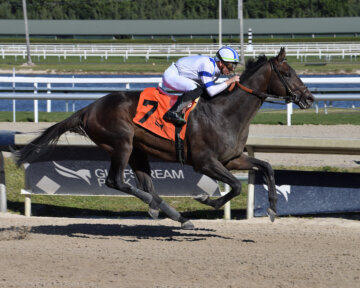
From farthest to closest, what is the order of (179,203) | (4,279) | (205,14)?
(205,14), (179,203), (4,279)

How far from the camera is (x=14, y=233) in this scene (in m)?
6.00

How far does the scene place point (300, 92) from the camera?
584cm

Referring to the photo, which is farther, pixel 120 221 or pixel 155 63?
pixel 155 63

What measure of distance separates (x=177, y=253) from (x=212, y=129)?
3.62 feet

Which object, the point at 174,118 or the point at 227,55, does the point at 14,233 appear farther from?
the point at 227,55

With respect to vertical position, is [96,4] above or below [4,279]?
above

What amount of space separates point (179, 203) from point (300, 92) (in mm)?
2290

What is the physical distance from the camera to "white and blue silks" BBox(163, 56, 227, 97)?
569 centimetres

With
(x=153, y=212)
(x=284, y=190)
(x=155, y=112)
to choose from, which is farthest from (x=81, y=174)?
(x=284, y=190)

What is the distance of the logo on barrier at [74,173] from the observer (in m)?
7.10

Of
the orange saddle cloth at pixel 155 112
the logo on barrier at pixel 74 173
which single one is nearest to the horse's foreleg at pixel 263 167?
the orange saddle cloth at pixel 155 112

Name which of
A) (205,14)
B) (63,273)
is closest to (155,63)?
(205,14)

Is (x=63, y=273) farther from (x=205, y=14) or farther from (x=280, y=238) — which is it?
(x=205, y=14)

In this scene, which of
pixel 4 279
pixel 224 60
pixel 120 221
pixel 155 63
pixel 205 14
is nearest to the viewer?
pixel 4 279
